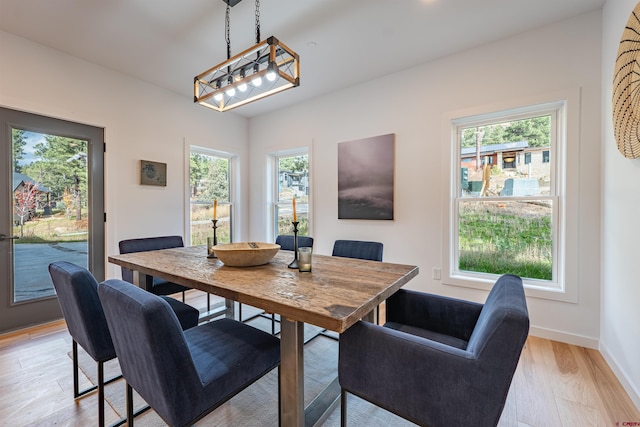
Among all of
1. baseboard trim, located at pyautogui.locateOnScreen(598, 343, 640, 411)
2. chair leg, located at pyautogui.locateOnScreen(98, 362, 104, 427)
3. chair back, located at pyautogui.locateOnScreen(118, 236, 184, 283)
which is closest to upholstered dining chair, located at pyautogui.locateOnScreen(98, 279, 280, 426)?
chair leg, located at pyautogui.locateOnScreen(98, 362, 104, 427)

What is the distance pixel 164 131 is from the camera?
11.3ft

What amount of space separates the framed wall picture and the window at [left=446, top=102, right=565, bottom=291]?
68cm

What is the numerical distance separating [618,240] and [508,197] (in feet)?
2.80

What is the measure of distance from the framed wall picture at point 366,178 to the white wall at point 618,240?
1.71m

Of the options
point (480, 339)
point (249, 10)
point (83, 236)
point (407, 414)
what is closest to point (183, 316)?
point (407, 414)

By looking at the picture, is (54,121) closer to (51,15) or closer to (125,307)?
(51,15)

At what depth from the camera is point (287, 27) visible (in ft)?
7.52

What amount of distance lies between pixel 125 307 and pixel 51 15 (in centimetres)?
272

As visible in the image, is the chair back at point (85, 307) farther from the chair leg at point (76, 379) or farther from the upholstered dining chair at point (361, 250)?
the upholstered dining chair at point (361, 250)

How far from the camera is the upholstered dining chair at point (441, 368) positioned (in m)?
0.86

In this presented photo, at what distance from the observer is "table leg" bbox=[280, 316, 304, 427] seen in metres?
1.10

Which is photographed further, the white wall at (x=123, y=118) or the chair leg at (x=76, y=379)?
the white wall at (x=123, y=118)

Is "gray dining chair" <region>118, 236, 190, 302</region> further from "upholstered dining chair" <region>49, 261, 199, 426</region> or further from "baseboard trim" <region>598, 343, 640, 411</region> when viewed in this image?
"baseboard trim" <region>598, 343, 640, 411</region>

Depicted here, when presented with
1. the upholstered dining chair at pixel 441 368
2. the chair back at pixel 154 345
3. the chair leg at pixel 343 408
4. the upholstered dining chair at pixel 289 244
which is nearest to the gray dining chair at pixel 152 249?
the upholstered dining chair at pixel 289 244
